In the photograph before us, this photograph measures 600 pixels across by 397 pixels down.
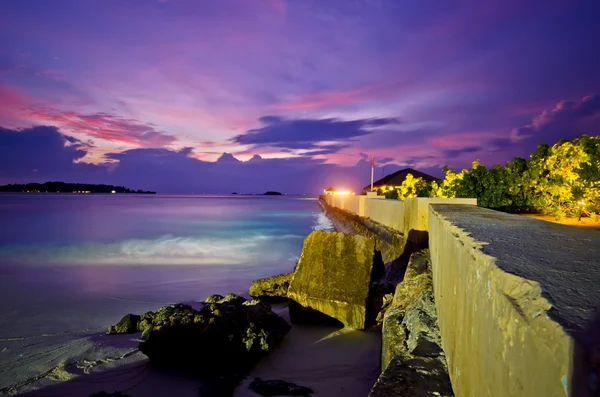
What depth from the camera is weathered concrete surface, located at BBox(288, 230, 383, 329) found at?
234 inches

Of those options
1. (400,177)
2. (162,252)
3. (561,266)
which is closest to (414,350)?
(561,266)

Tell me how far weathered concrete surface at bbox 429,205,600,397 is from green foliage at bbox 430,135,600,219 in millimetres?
7151

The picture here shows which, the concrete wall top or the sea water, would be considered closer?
the concrete wall top

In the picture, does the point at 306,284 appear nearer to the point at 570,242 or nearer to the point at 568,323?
the point at 570,242

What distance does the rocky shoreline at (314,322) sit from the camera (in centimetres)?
251

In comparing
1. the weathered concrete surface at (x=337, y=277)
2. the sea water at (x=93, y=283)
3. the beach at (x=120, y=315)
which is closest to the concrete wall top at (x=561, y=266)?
the beach at (x=120, y=315)

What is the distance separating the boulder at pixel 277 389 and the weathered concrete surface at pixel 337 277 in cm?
185

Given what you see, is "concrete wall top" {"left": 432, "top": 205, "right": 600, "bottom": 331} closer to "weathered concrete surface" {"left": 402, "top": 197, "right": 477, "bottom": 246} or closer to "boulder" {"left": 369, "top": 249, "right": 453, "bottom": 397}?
"boulder" {"left": 369, "top": 249, "right": 453, "bottom": 397}

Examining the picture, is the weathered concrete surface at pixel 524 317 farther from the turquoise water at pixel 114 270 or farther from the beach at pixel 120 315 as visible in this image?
the turquoise water at pixel 114 270

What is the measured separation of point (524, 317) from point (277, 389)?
153 inches

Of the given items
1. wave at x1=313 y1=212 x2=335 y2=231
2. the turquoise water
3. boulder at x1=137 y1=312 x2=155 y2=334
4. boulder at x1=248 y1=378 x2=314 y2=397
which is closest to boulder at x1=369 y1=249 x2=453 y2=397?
boulder at x1=248 y1=378 x2=314 y2=397

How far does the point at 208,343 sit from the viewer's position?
4.59 meters

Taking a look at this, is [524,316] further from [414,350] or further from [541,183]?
[541,183]

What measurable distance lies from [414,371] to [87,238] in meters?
24.8
